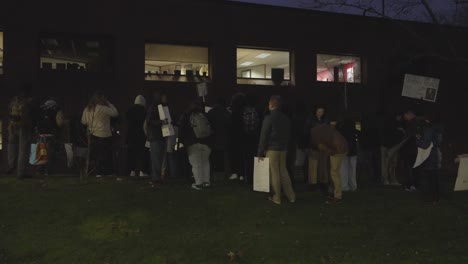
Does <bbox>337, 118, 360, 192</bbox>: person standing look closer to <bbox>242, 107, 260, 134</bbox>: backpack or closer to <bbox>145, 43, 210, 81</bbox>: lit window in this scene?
<bbox>242, 107, 260, 134</bbox>: backpack

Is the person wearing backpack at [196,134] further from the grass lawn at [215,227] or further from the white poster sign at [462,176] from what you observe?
the white poster sign at [462,176]

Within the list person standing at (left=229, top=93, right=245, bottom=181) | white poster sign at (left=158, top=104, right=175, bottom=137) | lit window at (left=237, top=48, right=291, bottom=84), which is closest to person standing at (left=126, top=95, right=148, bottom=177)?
white poster sign at (left=158, top=104, right=175, bottom=137)

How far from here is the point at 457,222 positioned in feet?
23.6

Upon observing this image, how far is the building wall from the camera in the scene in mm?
11836

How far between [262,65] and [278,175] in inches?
286

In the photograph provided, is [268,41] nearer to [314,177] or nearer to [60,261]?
[314,177]

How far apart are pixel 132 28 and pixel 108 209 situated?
7.07 meters

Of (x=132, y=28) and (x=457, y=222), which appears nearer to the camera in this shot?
(x=457, y=222)

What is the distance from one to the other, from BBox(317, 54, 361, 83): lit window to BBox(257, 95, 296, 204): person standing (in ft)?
26.1

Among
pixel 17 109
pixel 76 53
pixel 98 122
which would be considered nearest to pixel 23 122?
pixel 17 109

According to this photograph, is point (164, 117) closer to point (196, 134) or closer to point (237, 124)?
point (196, 134)

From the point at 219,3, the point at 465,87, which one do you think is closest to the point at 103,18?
the point at 219,3

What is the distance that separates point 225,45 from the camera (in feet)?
45.2

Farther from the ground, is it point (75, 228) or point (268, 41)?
point (268, 41)
